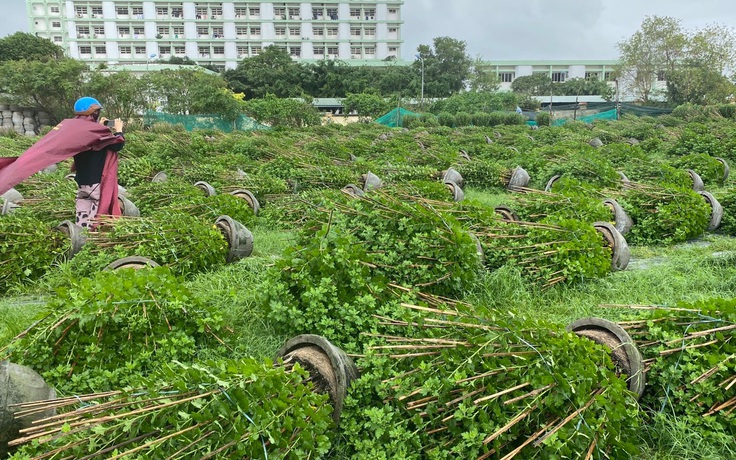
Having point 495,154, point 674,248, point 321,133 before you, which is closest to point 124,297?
point 674,248

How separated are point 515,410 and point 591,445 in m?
0.38

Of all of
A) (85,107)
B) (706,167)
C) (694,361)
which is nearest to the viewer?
(694,361)

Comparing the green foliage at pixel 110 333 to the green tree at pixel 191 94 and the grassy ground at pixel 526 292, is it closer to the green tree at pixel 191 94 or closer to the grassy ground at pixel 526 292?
the grassy ground at pixel 526 292

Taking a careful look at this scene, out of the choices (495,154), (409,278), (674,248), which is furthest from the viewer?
(495,154)

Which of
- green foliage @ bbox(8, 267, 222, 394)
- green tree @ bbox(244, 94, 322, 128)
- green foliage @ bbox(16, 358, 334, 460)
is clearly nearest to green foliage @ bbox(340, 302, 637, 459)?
green foliage @ bbox(16, 358, 334, 460)

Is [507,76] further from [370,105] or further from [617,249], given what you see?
[617,249]

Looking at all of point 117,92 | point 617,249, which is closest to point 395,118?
point 117,92

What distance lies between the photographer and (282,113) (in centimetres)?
2691

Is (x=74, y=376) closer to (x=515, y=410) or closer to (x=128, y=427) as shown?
(x=128, y=427)

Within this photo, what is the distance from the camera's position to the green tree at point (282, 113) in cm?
2706

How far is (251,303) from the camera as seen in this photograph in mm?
4680

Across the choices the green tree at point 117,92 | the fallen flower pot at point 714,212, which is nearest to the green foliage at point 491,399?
the fallen flower pot at point 714,212

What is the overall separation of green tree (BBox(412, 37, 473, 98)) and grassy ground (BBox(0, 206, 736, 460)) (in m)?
45.9

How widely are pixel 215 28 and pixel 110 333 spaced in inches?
3010
